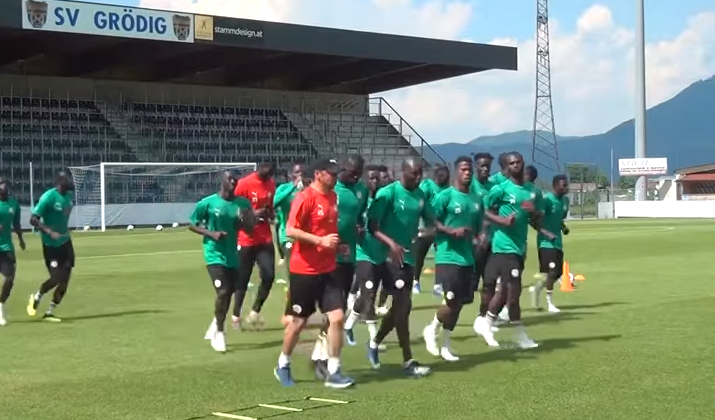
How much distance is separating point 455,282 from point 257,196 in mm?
3436

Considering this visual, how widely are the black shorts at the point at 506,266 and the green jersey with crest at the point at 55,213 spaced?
6.09m

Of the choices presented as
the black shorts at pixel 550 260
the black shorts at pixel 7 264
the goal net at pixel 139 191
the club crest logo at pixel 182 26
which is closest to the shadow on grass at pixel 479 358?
the black shorts at pixel 550 260

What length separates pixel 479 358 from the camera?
398 inches

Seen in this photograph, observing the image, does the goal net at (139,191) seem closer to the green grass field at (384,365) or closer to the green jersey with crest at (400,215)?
the green grass field at (384,365)

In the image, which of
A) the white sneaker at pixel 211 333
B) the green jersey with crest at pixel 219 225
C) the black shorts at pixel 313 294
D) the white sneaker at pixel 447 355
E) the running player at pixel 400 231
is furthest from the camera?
the white sneaker at pixel 211 333

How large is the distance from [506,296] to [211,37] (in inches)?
1417

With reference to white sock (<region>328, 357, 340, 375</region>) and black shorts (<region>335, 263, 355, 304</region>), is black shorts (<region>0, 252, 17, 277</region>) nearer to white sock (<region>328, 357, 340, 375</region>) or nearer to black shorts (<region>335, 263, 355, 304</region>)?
black shorts (<region>335, 263, 355, 304</region>)

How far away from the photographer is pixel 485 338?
36.6ft

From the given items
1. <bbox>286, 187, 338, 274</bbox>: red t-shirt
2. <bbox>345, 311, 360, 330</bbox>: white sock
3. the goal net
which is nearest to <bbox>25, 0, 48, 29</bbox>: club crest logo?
the goal net

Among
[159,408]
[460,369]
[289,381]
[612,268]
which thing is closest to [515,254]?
[460,369]

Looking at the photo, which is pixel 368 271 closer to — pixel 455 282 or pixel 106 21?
pixel 455 282

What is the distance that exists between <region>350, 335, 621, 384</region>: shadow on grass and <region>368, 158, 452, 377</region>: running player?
8.1 inches

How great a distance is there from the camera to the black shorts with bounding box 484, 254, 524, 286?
1070cm

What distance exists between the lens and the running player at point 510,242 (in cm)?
1070
